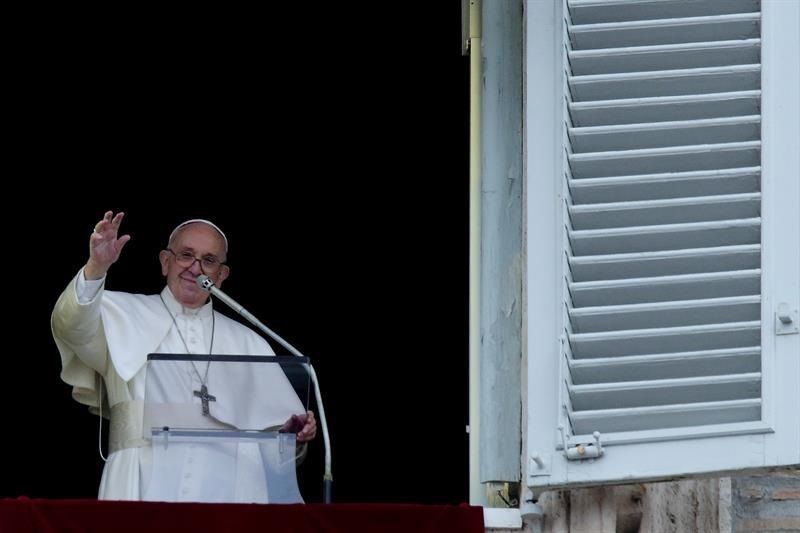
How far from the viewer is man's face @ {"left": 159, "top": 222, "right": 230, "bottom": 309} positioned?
8.11 m

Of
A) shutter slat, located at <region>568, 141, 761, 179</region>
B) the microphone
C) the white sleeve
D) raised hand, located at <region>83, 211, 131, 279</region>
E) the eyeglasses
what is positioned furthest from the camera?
the eyeglasses

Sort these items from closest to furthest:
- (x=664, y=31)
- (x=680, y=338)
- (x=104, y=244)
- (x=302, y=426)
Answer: (x=680, y=338) → (x=664, y=31) → (x=302, y=426) → (x=104, y=244)

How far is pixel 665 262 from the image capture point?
652 centimetres

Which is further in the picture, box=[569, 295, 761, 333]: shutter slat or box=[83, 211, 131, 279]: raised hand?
box=[83, 211, 131, 279]: raised hand

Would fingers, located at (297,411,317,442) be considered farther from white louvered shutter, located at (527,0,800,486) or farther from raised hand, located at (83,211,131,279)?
white louvered shutter, located at (527,0,800,486)

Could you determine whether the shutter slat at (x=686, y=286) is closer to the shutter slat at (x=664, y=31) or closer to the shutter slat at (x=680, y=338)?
the shutter slat at (x=680, y=338)

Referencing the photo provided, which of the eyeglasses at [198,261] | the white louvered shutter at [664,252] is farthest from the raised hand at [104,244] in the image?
the white louvered shutter at [664,252]

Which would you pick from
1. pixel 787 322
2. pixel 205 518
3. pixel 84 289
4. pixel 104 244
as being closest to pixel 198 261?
pixel 84 289

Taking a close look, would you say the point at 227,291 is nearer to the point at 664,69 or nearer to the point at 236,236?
the point at 236,236

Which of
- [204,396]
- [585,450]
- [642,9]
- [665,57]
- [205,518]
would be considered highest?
[642,9]

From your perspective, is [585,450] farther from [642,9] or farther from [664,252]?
[642,9]

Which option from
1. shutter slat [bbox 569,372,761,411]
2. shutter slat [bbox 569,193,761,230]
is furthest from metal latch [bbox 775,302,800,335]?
shutter slat [bbox 569,193,761,230]

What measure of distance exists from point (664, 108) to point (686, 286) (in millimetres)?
526

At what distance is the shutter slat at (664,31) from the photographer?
22.0ft
